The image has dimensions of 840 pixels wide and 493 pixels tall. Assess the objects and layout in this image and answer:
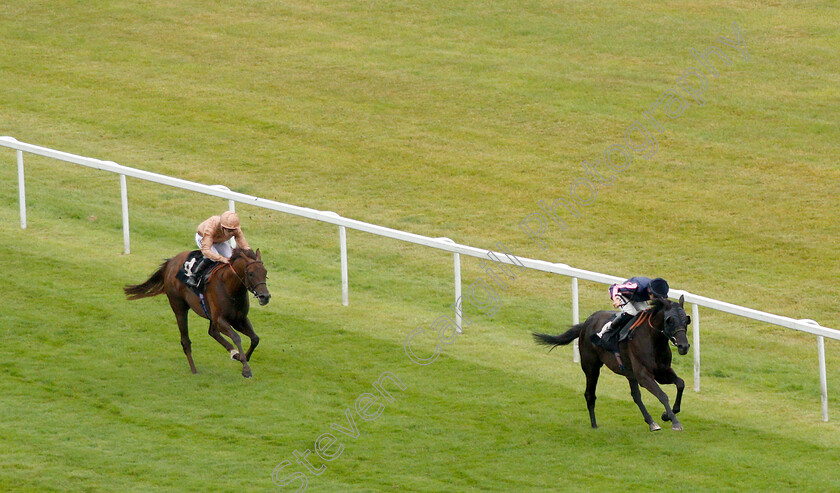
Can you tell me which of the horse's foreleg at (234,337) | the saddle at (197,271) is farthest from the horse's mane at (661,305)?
the saddle at (197,271)

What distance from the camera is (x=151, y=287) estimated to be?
1005cm

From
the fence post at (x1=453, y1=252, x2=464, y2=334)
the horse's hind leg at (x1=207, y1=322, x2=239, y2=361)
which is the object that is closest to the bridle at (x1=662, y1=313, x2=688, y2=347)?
the fence post at (x1=453, y1=252, x2=464, y2=334)

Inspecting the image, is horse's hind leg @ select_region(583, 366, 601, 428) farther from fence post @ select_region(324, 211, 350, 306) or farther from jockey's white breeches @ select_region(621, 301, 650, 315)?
fence post @ select_region(324, 211, 350, 306)

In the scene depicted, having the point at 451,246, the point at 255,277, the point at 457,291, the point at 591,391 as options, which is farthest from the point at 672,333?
the point at 255,277

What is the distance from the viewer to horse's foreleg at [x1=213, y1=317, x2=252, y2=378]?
30.5 ft

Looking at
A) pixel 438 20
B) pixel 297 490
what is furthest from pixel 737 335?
pixel 438 20

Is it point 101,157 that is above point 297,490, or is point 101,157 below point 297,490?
above

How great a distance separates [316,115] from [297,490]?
34.2 ft

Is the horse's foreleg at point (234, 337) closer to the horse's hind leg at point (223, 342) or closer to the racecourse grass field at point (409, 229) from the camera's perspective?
the horse's hind leg at point (223, 342)

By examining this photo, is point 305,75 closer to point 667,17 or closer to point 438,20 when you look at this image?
point 438,20

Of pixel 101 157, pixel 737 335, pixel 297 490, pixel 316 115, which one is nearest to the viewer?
pixel 297 490

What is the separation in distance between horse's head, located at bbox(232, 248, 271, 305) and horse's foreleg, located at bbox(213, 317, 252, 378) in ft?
1.23

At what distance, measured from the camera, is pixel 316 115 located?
17422 millimetres

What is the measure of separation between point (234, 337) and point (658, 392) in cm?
326
